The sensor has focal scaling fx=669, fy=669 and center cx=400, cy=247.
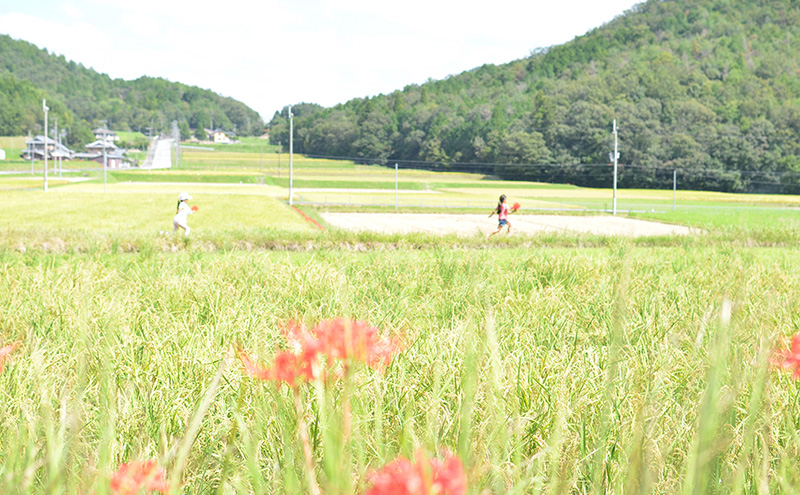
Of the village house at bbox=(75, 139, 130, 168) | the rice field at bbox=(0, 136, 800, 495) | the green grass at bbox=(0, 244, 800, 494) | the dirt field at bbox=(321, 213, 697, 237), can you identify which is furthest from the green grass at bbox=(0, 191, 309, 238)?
the village house at bbox=(75, 139, 130, 168)

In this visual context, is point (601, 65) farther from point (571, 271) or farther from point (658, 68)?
point (571, 271)

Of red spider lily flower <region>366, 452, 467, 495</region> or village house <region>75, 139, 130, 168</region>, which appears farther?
village house <region>75, 139, 130, 168</region>

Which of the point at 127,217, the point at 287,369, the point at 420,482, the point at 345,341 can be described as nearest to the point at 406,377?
the point at 287,369

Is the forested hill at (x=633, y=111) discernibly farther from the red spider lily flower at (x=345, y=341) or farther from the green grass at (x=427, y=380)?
the red spider lily flower at (x=345, y=341)

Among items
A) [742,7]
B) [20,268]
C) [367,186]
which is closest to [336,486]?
[20,268]

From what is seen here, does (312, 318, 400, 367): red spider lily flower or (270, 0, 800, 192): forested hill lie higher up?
(270, 0, 800, 192): forested hill

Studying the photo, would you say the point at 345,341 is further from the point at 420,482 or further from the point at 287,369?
the point at 420,482

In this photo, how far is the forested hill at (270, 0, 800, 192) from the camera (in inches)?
3088

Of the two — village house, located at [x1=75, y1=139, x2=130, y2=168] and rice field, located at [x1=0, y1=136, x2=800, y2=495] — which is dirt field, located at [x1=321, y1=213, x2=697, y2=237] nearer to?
rice field, located at [x1=0, y1=136, x2=800, y2=495]

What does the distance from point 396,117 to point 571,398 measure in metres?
111

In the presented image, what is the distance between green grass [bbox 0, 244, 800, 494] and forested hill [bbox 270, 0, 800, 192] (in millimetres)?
77626

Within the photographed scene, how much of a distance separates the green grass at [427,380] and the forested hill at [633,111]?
77.6 metres

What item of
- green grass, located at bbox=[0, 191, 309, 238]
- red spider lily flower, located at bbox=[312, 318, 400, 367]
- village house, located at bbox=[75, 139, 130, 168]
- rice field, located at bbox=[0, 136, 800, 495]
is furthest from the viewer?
village house, located at bbox=[75, 139, 130, 168]

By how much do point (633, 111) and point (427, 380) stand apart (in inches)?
3445
